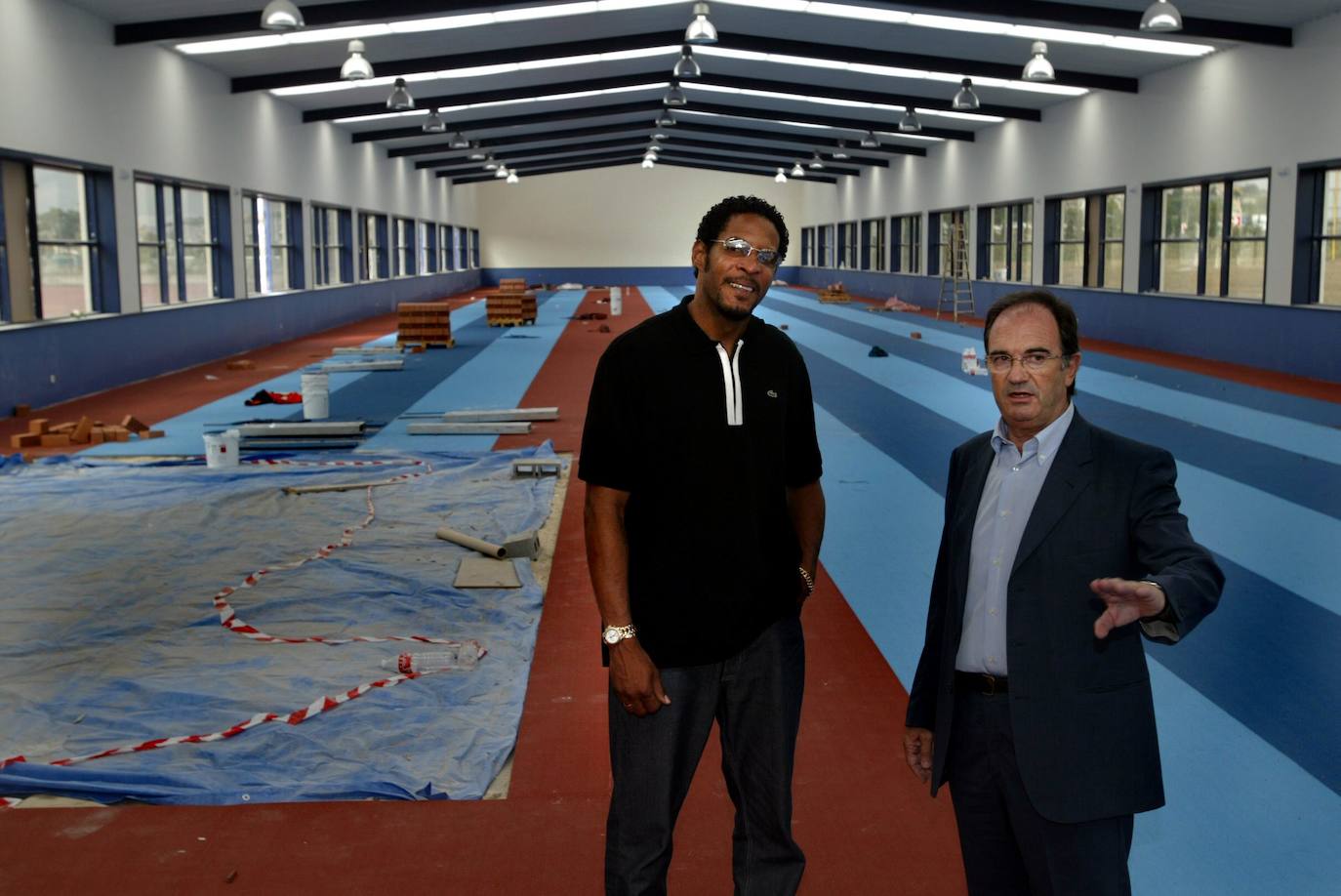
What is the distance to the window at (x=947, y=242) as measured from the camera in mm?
35188

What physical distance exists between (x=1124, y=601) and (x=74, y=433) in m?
13.3

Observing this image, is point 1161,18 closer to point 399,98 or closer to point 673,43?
point 673,43

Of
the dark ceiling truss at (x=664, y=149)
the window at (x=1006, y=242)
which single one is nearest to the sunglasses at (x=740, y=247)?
the window at (x=1006, y=242)

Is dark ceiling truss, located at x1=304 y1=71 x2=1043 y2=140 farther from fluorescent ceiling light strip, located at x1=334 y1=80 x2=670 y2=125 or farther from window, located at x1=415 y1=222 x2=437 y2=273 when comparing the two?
window, located at x1=415 y1=222 x2=437 y2=273

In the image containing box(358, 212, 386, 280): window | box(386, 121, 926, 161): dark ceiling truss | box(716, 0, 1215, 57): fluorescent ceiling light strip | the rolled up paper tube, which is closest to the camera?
the rolled up paper tube

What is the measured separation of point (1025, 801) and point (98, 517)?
8.67 meters

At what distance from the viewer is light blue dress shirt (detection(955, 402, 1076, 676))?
2.90 meters

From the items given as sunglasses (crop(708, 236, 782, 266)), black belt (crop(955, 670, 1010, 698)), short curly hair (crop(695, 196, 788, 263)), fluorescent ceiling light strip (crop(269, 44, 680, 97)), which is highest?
fluorescent ceiling light strip (crop(269, 44, 680, 97))

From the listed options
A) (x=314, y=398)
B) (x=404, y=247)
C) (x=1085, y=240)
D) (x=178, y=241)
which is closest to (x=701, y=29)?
(x=314, y=398)

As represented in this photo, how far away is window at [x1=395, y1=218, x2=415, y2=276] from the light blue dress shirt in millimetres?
41812

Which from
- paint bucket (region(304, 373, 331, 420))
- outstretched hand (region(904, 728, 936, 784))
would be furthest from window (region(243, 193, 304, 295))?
outstretched hand (region(904, 728, 936, 784))

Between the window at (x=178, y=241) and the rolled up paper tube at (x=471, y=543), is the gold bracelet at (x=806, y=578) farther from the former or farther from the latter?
the window at (x=178, y=241)

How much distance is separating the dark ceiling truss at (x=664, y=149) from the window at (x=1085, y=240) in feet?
53.5

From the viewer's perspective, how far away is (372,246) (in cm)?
3975
